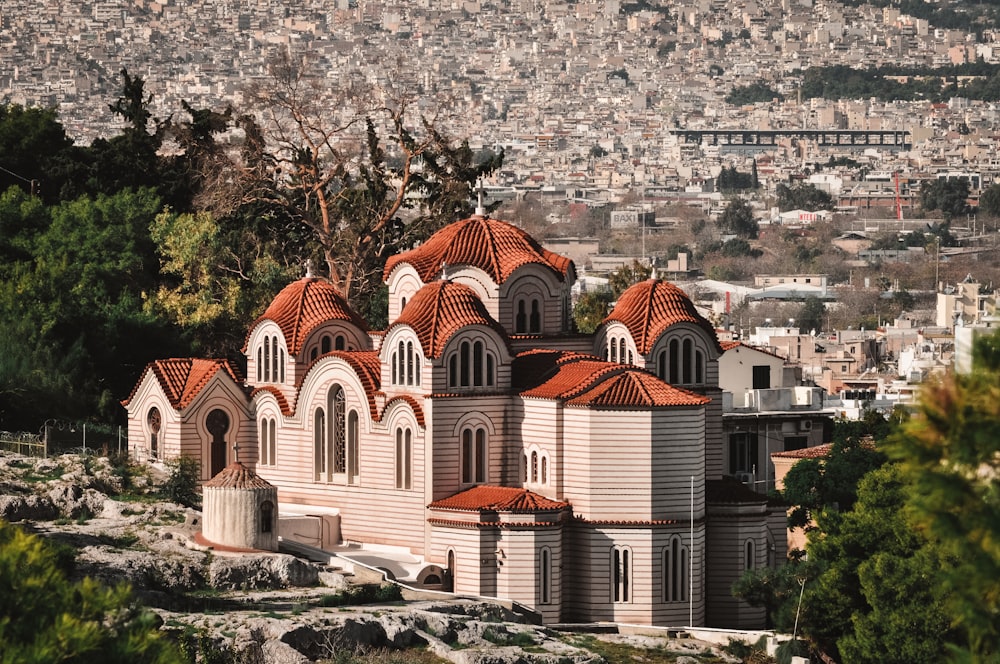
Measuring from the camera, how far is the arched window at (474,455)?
4631cm

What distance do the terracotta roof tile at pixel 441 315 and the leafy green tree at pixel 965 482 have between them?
21.6 metres

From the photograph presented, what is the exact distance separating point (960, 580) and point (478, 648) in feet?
57.7

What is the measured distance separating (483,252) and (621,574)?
710 centimetres

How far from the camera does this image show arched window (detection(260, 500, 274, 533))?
146 feet

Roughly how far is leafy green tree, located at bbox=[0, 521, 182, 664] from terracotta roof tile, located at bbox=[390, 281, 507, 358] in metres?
15.9

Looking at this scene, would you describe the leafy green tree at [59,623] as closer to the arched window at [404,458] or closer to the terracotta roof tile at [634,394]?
the terracotta roof tile at [634,394]

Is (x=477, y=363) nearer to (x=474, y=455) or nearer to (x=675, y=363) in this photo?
(x=474, y=455)

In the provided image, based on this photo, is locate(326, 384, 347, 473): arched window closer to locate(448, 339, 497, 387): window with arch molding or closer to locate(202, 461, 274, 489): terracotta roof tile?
locate(448, 339, 497, 387): window with arch molding

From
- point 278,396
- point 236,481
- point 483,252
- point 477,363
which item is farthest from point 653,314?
point 236,481

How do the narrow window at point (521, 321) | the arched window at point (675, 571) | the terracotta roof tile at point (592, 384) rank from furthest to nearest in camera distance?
the narrow window at point (521, 321) < the arched window at point (675, 571) < the terracotta roof tile at point (592, 384)

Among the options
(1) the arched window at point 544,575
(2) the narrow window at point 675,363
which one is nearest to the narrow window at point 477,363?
(1) the arched window at point 544,575

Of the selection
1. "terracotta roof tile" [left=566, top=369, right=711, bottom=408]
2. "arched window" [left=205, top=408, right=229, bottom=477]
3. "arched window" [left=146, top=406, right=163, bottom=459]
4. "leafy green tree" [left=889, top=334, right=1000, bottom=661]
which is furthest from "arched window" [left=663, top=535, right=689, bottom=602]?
"leafy green tree" [left=889, top=334, right=1000, bottom=661]

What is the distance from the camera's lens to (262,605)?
42156mm

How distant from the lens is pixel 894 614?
42.0 metres
